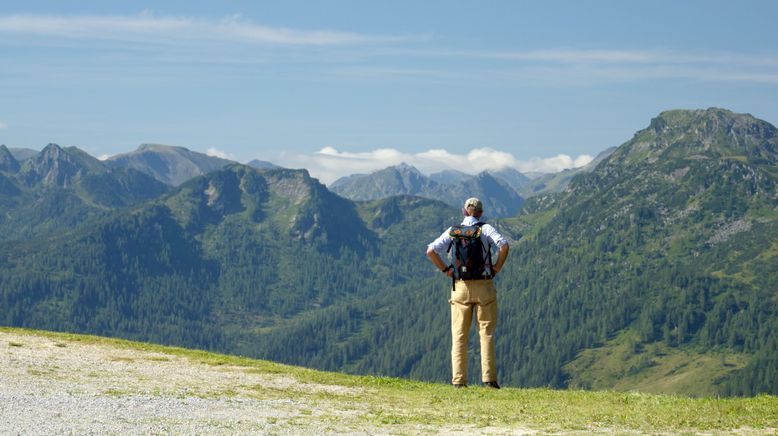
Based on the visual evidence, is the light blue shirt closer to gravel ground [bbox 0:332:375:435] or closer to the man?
the man

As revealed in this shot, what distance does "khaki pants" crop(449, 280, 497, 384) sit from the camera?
101ft

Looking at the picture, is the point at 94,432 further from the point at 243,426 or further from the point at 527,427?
the point at 527,427

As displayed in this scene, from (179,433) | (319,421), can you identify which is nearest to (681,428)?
(319,421)

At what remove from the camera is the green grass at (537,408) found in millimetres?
22984

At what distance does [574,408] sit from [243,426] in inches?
374

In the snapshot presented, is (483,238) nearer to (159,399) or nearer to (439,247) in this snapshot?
(439,247)

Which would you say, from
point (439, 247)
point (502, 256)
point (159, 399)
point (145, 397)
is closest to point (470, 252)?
point (439, 247)

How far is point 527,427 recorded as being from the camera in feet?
73.8

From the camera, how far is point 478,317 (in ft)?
102

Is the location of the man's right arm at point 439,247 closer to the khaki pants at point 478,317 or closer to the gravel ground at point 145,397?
the khaki pants at point 478,317

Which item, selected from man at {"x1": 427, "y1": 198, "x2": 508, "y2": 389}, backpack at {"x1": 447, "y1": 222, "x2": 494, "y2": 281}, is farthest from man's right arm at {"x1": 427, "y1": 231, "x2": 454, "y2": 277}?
backpack at {"x1": 447, "y1": 222, "x2": 494, "y2": 281}

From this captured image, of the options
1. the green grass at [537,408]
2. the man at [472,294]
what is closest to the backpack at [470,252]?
the man at [472,294]

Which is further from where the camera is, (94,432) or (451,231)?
(451,231)

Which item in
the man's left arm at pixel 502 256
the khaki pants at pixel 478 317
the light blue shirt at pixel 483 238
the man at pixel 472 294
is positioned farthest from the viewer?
the khaki pants at pixel 478 317
